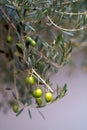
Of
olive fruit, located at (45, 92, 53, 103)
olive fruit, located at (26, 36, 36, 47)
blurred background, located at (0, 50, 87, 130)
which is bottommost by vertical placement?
blurred background, located at (0, 50, 87, 130)

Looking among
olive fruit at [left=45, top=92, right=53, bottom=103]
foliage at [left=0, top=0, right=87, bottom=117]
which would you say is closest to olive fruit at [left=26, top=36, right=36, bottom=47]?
foliage at [left=0, top=0, right=87, bottom=117]

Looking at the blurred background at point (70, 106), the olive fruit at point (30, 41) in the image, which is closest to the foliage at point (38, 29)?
the olive fruit at point (30, 41)

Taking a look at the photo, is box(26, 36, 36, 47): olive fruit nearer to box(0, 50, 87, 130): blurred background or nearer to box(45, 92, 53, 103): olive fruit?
box(45, 92, 53, 103): olive fruit

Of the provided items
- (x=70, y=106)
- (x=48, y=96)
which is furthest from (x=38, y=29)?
(x=70, y=106)

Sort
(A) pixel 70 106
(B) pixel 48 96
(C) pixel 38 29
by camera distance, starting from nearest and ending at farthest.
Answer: (B) pixel 48 96
(C) pixel 38 29
(A) pixel 70 106

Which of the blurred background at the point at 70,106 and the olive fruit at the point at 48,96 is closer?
→ the olive fruit at the point at 48,96

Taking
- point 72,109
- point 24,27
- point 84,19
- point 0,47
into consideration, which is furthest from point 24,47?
point 72,109

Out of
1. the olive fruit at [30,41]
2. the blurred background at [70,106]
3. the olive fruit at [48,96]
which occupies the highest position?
the olive fruit at [30,41]

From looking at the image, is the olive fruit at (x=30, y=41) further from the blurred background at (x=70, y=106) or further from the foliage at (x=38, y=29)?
the blurred background at (x=70, y=106)

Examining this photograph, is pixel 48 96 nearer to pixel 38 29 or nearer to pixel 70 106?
pixel 38 29

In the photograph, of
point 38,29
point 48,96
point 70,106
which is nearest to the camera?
point 48,96
